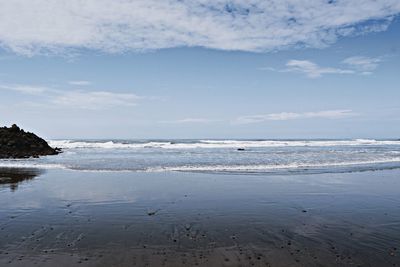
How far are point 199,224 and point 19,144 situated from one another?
107ft

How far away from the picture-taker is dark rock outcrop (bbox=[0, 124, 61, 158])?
33844mm

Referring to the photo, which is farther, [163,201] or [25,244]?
[163,201]

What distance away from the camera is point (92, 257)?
A: 651cm

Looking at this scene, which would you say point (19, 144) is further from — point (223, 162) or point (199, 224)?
point (199, 224)

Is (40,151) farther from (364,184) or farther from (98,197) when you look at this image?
(364,184)

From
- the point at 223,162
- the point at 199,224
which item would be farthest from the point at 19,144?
the point at 199,224

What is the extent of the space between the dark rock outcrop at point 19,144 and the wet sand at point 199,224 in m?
21.0

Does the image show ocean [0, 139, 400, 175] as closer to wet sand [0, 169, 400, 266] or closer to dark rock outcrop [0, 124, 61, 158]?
dark rock outcrop [0, 124, 61, 158]

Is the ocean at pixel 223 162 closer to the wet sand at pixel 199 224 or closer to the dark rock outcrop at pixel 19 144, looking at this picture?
the dark rock outcrop at pixel 19 144

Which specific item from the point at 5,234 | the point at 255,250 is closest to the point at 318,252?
the point at 255,250

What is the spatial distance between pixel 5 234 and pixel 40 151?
31076 mm

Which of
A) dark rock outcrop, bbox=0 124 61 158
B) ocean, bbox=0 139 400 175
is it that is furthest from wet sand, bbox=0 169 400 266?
dark rock outcrop, bbox=0 124 61 158

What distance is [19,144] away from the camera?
35.9 metres

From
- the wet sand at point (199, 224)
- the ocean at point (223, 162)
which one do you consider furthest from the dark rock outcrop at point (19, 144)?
the wet sand at point (199, 224)
